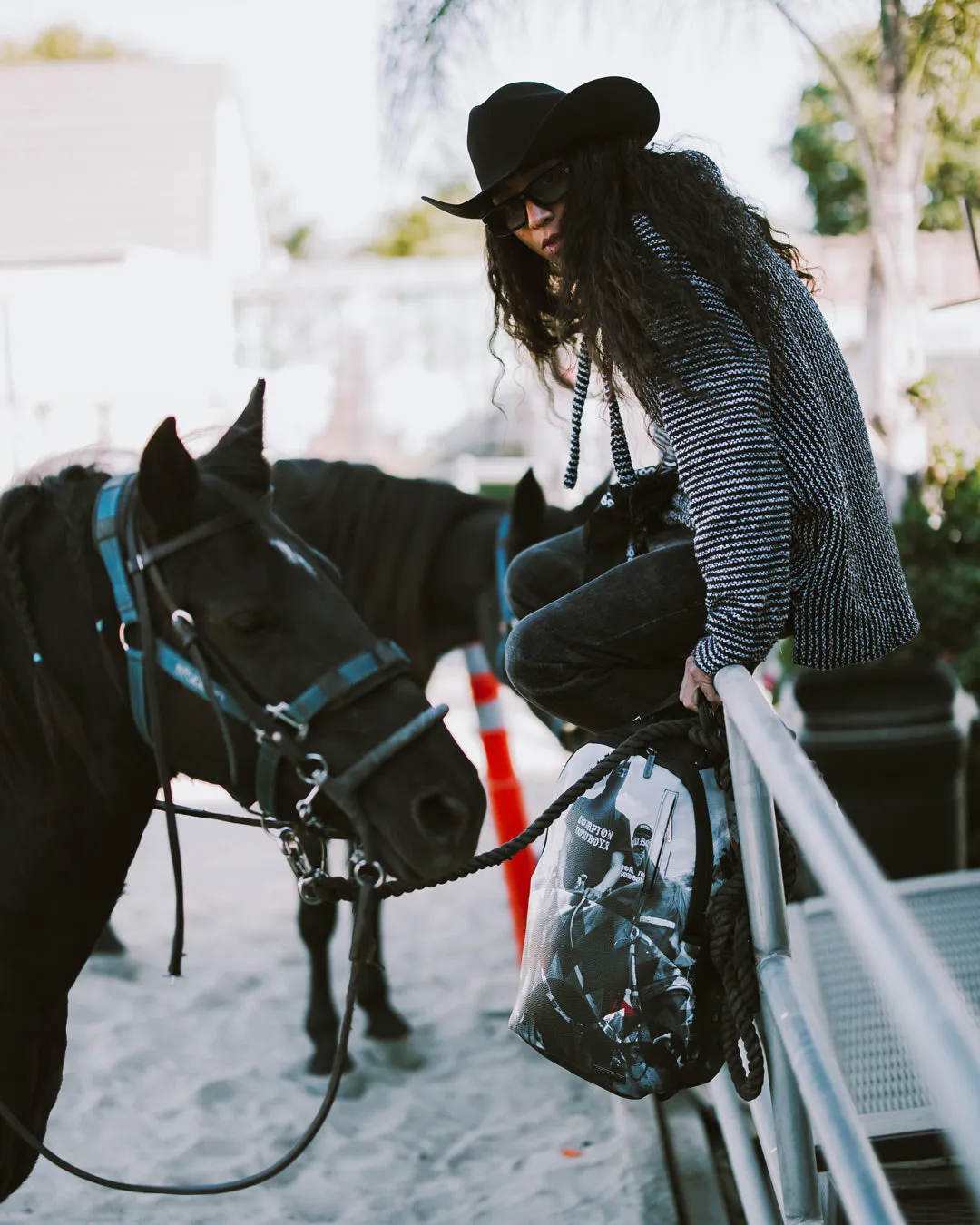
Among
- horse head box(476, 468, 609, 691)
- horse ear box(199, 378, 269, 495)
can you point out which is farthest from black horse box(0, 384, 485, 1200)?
horse head box(476, 468, 609, 691)

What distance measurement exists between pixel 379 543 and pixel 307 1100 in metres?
1.84

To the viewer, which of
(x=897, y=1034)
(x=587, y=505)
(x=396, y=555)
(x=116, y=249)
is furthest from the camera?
(x=116, y=249)

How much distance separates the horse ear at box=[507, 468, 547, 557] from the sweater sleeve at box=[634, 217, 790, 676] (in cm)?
211

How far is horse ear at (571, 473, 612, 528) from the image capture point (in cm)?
296

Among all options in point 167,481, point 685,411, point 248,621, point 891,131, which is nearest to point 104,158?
point 891,131

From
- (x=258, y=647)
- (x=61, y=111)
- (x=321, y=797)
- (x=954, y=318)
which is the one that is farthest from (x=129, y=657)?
(x=61, y=111)

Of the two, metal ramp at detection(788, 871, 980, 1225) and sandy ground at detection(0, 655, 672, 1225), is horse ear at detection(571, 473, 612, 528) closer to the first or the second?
metal ramp at detection(788, 871, 980, 1225)

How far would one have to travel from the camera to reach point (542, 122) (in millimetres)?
1670

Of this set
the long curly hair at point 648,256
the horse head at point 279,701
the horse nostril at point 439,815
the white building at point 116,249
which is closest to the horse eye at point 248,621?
the horse head at point 279,701

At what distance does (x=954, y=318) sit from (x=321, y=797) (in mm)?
14725

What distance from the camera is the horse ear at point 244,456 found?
2.12 metres

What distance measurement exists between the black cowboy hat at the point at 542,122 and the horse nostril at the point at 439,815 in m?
0.99

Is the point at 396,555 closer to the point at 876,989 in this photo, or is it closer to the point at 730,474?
the point at 876,989

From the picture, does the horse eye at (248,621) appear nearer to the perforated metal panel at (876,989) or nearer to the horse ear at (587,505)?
the horse ear at (587,505)
